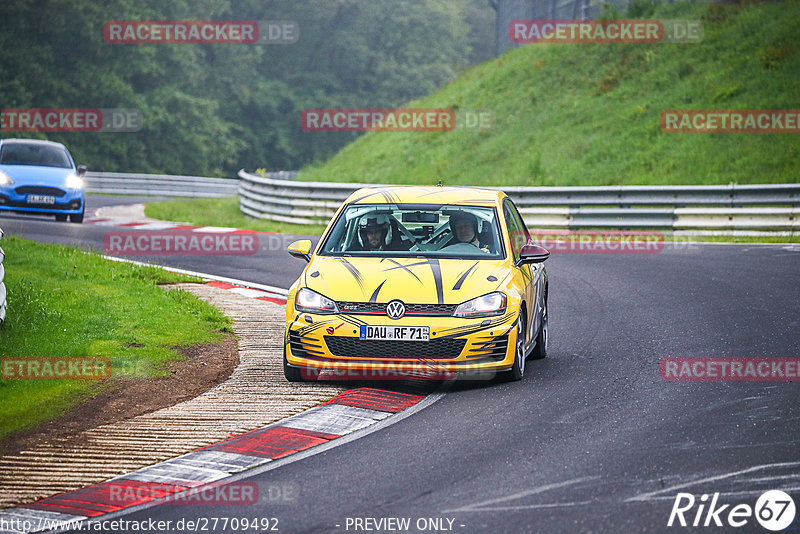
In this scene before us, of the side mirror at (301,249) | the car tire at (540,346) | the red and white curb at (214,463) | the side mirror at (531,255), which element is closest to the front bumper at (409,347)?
the red and white curb at (214,463)

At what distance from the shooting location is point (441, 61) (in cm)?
7850

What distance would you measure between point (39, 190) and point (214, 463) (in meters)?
17.9

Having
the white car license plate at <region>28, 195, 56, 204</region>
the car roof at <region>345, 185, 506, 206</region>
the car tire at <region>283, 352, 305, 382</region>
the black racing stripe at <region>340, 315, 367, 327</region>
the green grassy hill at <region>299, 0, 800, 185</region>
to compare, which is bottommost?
A: the car tire at <region>283, 352, 305, 382</region>

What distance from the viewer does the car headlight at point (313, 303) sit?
30.0 feet

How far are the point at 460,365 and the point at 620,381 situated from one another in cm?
146

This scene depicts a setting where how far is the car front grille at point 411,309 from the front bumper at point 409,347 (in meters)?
0.04

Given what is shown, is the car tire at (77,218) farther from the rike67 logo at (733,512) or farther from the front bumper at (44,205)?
the rike67 logo at (733,512)

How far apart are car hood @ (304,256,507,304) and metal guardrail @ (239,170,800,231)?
13.4 meters

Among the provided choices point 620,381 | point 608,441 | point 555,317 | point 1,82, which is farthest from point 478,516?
point 1,82

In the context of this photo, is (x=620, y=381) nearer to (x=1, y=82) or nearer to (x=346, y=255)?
(x=346, y=255)

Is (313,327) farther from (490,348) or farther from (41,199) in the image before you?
(41,199)

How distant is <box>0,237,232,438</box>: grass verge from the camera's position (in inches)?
347

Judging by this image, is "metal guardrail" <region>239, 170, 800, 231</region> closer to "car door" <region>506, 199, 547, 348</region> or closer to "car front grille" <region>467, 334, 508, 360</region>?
"car door" <region>506, 199, 547, 348</region>

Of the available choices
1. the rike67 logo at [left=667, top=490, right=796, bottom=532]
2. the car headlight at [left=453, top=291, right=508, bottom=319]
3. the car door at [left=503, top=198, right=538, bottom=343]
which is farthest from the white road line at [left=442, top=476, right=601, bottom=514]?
the car door at [left=503, top=198, right=538, bottom=343]
